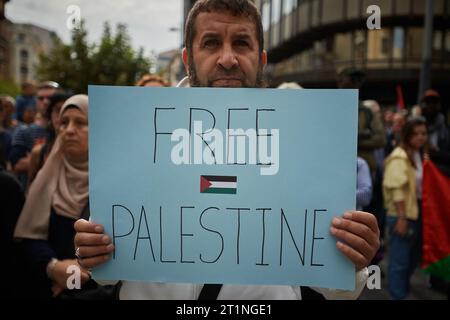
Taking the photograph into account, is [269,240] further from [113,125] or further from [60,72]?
[60,72]

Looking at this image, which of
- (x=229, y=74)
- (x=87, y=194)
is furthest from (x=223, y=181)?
(x=87, y=194)

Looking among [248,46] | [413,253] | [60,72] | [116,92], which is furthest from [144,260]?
[60,72]

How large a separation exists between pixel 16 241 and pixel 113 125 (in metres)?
1.11

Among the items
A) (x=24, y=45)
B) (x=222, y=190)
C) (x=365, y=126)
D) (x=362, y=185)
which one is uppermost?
(x=24, y=45)

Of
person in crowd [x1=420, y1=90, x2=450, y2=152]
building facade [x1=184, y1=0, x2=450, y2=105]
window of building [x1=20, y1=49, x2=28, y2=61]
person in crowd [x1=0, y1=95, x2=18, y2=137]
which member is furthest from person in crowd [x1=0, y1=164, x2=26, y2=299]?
window of building [x1=20, y1=49, x2=28, y2=61]

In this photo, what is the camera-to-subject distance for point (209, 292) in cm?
130

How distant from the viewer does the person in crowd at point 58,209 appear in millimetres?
1941

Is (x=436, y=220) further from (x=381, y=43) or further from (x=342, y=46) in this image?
(x=342, y=46)

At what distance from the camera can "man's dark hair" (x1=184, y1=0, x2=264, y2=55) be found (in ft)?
4.41

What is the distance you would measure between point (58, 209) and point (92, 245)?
0.91 meters

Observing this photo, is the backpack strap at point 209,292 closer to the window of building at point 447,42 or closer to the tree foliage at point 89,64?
the tree foliage at point 89,64

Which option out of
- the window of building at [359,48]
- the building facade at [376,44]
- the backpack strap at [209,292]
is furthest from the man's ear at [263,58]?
the window of building at [359,48]

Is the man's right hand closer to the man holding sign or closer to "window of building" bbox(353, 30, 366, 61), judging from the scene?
the man holding sign
